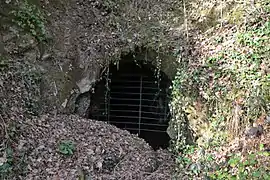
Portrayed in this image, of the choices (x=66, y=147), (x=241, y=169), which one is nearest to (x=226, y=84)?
(x=241, y=169)

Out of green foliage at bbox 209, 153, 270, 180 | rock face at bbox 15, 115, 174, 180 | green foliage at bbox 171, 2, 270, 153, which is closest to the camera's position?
green foliage at bbox 209, 153, 270, 180

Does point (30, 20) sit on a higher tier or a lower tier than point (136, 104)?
higher

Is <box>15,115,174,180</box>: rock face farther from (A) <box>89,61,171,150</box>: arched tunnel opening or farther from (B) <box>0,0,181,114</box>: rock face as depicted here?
(A) <box>89,61,171,150</box>: arched tunnel opening

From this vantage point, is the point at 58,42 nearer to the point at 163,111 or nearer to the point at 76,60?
the point at 76,60

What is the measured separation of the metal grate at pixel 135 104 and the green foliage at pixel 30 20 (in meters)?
2.00

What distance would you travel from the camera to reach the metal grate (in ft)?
25.6

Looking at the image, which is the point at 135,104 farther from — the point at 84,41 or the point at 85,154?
the point at 85,154

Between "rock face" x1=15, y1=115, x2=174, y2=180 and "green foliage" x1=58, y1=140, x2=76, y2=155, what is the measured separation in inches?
1.8

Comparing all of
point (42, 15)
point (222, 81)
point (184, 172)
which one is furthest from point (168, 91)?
point (42, 15)

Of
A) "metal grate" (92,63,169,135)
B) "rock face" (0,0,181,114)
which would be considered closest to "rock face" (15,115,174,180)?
"rock face" (0,0,181,114)

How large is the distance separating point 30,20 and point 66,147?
2476 mm

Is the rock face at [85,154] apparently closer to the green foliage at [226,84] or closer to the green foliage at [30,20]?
the green foliage at [226,84]

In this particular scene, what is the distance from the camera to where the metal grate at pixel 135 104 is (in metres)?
7.82

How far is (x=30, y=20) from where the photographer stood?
6.33 meters
